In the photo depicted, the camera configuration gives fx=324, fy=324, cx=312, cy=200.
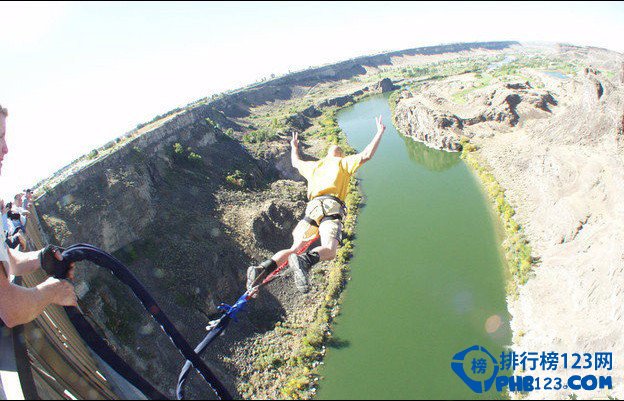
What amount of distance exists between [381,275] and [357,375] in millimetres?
6727

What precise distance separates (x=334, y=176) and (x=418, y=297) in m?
12.7

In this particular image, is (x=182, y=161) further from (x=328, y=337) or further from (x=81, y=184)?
(x=328, y=337)

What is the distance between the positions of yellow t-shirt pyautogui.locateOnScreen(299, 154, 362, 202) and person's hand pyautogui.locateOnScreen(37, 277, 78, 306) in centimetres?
455

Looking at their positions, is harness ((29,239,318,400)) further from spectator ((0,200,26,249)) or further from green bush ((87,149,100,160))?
green bush ((87,149,100,160))

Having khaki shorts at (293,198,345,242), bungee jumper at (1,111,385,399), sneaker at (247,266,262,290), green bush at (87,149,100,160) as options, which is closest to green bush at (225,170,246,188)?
green bush at (87,149,100,160)

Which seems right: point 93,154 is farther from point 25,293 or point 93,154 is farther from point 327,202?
point 25,293

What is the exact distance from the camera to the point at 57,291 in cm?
368

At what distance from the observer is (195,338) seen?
15461 mm

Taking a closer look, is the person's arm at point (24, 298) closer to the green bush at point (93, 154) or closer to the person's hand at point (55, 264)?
the person's hand at point (55, 264)

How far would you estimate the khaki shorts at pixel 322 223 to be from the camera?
662cm

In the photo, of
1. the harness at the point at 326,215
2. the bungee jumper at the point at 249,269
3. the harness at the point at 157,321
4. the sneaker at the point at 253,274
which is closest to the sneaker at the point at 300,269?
the bungee jumper at the point at 249,269

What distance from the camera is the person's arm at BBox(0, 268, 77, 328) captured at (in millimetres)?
3195

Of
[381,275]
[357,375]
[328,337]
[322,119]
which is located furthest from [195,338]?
[322,119]

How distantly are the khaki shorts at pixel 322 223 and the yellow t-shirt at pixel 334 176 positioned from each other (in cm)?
23
